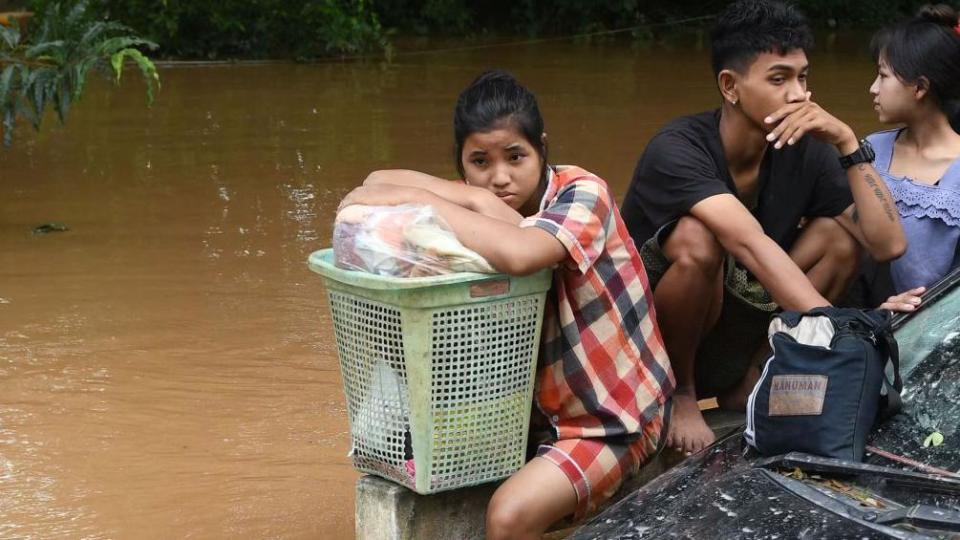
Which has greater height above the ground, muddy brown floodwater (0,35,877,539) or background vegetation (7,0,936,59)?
background vegetation (7,0,936,59)

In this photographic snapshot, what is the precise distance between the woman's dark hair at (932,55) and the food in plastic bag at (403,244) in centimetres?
169

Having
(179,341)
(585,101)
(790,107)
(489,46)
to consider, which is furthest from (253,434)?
(489,46)

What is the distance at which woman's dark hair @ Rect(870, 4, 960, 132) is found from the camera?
12.6 feet

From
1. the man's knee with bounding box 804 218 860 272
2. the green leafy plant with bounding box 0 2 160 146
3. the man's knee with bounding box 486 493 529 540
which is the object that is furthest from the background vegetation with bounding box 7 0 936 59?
the man's knee with bounding box 486 493 529 540

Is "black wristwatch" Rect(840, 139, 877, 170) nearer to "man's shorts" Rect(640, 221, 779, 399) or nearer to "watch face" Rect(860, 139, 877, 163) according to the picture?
"watch face" Rect(860, 139, 877, 163)

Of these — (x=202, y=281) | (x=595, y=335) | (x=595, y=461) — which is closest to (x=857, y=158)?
(x=595, y=335)

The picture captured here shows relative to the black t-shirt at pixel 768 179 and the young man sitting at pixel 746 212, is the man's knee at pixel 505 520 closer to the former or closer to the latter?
the young man sitting at pixel 746 212

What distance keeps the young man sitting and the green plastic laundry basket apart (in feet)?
2.21

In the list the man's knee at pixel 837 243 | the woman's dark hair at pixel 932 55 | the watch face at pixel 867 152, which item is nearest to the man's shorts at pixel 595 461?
the man's knee at pixel 837 243

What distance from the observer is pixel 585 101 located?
38.4 feet

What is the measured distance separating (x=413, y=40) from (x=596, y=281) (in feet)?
44.1

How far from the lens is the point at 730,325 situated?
3850 mm

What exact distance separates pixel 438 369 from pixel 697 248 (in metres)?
0.95

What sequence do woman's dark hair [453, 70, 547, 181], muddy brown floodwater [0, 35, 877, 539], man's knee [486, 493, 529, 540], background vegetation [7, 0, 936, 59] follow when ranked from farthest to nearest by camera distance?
Result: background vegetation [7, 0, 936, 59] < muddy brown floodwater [0, 35, 877, 539] < woman's dark hair [453, 70, 547, 181] < man's knee [486, 493, 529, 540]
